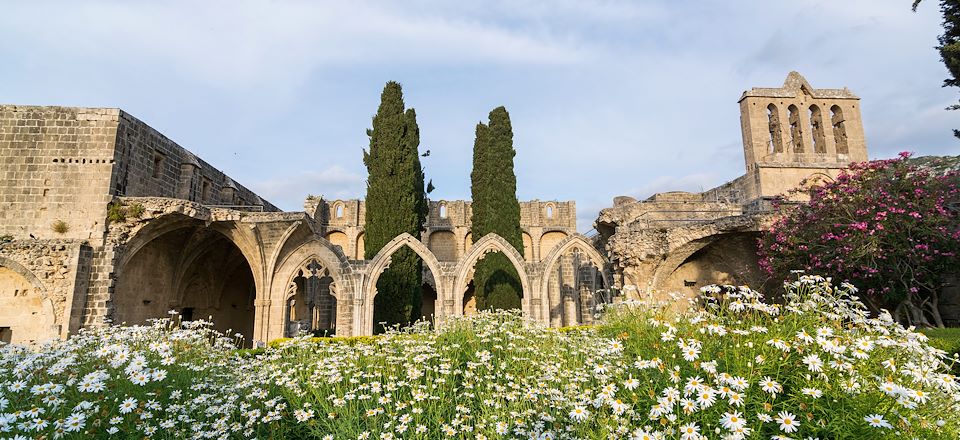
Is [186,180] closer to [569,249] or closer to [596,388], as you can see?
[569,249]

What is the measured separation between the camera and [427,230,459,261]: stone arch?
2622 cm

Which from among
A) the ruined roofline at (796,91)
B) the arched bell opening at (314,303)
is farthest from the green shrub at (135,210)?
the ruined roofline at (796,91)

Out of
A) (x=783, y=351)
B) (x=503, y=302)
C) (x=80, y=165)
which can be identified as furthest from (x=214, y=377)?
(x=503, y=302)

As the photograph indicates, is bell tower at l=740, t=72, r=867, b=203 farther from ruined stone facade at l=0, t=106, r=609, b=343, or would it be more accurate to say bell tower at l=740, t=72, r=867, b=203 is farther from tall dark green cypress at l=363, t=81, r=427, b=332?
tall dark green cypress at l=363, t=81, r=427, b=332

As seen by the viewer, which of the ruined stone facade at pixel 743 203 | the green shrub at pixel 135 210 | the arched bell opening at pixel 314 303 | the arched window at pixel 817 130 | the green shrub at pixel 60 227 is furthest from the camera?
the arched bell opening at pixel 314 303

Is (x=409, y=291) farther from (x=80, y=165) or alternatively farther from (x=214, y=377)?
(x=214, y=377)

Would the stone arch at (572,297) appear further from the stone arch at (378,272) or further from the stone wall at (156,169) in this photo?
the stone wall at (156,169)

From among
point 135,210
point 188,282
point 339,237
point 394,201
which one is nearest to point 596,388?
point 135,210

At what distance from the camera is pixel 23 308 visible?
11945 mm

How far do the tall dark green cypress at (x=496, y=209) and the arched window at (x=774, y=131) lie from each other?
10.6m

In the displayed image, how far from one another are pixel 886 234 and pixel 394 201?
1378 centimetres

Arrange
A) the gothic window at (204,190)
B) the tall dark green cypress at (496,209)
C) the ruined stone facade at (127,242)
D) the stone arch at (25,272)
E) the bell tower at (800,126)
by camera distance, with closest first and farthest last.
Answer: the stone arch at (25,272)
the ruined stone facade at (127,242)
the gothic window at (204,190)
the bell tower at (800,126)
the tall dark green cypress at (496,209)

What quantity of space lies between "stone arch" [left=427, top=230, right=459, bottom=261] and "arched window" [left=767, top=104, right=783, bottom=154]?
15.5m

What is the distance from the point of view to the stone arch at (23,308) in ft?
38.3
